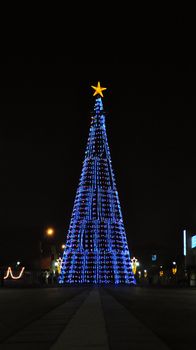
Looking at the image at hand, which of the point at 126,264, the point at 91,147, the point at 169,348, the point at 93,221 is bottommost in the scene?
the point at 169,348

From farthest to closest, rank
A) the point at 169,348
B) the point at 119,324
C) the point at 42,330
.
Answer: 1. the point at 119,324
2. the point at 42,330
3. the point at 169,348

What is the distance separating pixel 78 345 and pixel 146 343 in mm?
1285

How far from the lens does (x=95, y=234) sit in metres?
74.2

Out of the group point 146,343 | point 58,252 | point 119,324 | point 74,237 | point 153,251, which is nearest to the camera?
point 146,343

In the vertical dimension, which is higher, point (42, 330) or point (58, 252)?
point (58, 252)

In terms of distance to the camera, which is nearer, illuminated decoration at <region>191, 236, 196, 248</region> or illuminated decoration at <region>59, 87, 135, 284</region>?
illuminated decoration at <region>59, 87, 135, 284</region>

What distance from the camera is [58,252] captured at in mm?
165750

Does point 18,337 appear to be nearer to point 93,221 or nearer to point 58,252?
point 93,221

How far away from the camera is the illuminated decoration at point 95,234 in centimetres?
7375

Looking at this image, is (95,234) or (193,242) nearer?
(95,234)

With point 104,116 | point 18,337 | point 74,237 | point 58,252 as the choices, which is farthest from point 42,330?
point 58,252

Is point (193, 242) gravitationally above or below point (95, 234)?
above

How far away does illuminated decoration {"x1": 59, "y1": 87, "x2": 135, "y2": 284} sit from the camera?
2904 inches

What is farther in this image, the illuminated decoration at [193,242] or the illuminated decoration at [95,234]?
the illuminated decoration at [193,242]
